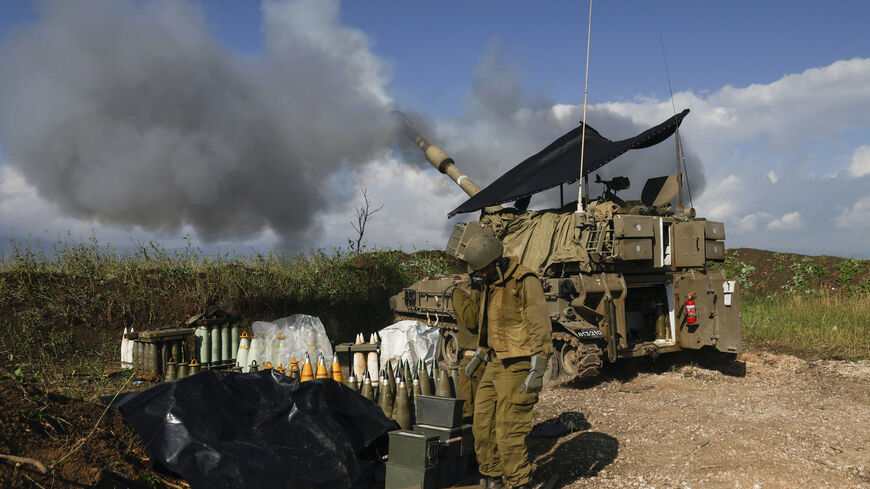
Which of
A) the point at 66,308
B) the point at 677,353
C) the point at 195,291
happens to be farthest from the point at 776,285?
the point at 66,308

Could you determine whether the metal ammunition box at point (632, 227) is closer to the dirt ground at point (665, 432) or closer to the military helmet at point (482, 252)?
the dirt ground at point (665, 432)

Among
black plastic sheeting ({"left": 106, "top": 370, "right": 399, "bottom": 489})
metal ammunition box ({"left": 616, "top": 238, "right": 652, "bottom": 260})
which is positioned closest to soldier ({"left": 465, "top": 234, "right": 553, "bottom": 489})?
black plastic sheeting ({"left": 106, "top": 370, "right": 399, "bottom": 489})

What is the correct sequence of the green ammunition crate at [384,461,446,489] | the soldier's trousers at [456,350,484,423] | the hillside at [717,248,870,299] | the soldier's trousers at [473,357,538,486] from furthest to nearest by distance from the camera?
1. the hillside at [717,248,870,299]
2. the soldier's trousers at [456,350,484,423]
3. the soldier's trousers at [473,357,538,486]
4. the green ammunition crate at [384,461,446,489]

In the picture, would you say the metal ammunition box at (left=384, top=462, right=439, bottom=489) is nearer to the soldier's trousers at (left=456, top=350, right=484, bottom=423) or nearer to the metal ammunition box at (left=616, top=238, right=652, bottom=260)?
the soldier's trousers at (left=456, top=350, right=484, bottom=423)

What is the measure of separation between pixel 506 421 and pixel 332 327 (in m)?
9.65

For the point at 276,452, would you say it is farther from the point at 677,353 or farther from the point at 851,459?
the point at 677,353

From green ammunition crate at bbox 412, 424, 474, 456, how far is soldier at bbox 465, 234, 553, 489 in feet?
0.47

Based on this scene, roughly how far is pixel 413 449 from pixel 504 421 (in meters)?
0.74

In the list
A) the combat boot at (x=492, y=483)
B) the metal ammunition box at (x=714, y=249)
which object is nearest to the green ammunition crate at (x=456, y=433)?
the combat boot at (x=492, y=483)

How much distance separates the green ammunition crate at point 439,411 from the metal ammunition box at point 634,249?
17.3ft

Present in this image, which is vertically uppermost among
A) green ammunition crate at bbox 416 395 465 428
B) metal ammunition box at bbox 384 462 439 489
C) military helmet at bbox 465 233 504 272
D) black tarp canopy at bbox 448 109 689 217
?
black tarp canopy at bbox 448 109 689 217

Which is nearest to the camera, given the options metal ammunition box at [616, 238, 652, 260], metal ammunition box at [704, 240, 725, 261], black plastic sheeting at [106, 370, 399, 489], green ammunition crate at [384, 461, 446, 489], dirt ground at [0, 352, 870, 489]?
dirt ground at [0, 352, 870, 489]

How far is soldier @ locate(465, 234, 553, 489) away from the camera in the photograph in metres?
4.94

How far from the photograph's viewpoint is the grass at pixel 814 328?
39.7ft
